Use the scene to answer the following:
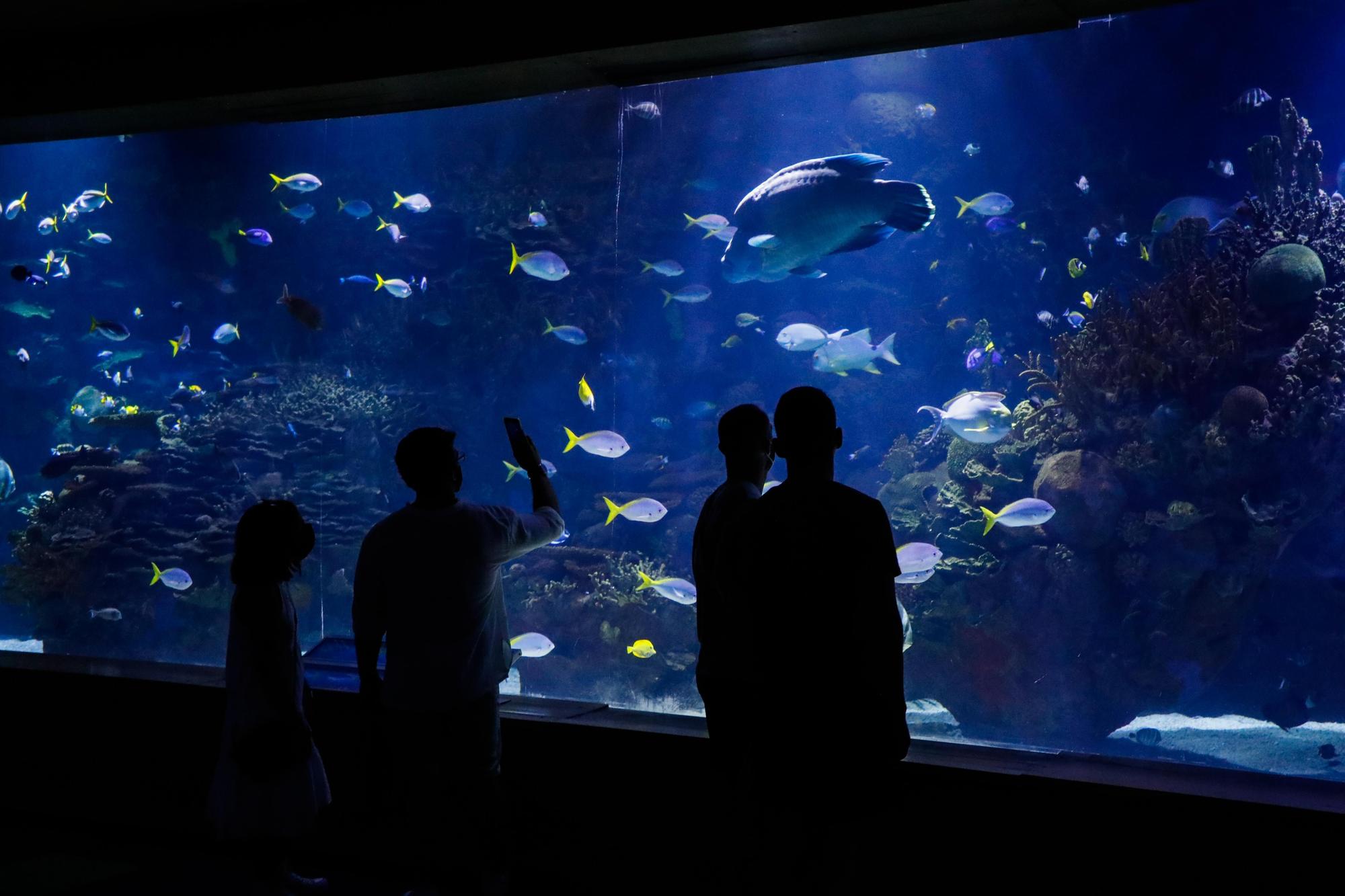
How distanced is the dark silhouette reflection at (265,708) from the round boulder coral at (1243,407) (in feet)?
22.5

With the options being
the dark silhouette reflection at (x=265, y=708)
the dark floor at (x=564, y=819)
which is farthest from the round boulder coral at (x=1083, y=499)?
the dark silhouette reflection at (x=265, y=708)

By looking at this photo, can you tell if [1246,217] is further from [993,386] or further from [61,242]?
[61,242]

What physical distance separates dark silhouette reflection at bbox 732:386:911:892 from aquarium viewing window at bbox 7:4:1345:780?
3660 millimetres

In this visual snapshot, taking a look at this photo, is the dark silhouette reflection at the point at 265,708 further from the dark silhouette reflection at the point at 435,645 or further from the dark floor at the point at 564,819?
the dark floor at the point at 564,819

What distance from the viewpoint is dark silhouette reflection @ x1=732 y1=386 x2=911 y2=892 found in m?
1.97

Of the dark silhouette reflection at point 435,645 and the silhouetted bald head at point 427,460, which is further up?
the silhouetted bald head at point 427,460

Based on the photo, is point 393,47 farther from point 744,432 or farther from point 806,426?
point 806,426

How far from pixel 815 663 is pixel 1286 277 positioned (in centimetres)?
661

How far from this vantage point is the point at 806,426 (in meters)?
2.17

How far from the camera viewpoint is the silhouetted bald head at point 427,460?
9.33 ft

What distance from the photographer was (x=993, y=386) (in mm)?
9500

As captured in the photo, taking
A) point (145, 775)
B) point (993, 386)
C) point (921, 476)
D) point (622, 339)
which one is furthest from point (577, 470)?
point (145, 775)

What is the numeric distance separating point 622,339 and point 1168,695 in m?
7.27

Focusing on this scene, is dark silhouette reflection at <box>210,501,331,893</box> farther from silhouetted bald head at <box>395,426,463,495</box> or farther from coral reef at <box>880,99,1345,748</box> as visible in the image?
coral reef at <box>880,99,1345,748</box>
